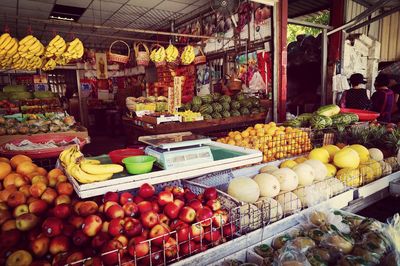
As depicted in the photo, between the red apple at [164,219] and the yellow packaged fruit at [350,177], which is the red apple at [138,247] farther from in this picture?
the yellow packaged fruit at [350,177]

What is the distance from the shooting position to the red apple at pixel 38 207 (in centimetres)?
168

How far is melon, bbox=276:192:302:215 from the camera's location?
2.05 meters

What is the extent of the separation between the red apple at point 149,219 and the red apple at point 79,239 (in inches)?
12.1

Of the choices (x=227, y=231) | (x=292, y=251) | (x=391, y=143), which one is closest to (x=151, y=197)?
(x=227, y=231)

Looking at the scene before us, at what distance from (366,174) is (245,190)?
4.59 ft

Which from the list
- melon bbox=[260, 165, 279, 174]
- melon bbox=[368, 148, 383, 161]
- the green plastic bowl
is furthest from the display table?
the green plastic bowl

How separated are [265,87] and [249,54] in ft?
3.43

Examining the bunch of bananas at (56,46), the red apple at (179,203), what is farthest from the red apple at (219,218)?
the bunch of bananas at (56,46)

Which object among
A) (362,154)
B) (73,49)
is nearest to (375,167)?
(362,154)

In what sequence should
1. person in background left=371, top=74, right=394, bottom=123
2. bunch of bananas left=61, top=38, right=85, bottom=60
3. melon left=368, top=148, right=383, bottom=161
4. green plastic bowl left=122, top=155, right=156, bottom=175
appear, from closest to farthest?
green plastic bowl left=122, top=155, right=156, bottom=175 < melon left=368, top=148, right=383, bottom=161 < bunch of bananas left=61, top=38, right=85, bottom=60 < person in background left=371, top=74, right=394, bottom=123

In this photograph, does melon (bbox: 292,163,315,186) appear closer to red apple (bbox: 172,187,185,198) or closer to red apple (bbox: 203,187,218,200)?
red apple (bbox: 203,187,218,200)

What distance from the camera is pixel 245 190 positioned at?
202 centimetres

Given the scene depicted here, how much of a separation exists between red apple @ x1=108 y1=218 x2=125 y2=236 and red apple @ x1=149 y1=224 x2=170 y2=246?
0.54 feet

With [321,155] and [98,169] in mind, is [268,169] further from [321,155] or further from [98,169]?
[98,169]
